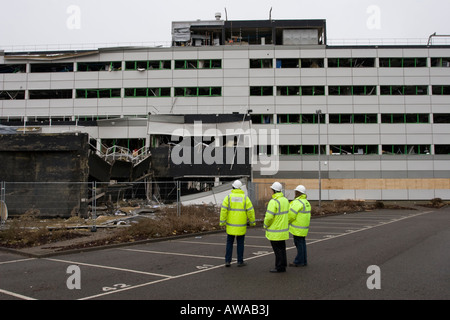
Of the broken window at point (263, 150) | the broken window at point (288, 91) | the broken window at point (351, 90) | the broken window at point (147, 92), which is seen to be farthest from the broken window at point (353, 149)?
the broken window at point (147, 92)

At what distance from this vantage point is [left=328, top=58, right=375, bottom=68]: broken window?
44.5 meters

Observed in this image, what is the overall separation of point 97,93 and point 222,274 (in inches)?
1622

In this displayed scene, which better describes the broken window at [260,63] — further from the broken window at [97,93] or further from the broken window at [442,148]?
the broken window at [442,148]

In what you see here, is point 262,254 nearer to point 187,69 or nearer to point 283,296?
point 283,296

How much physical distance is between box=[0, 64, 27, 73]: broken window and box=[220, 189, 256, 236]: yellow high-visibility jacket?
46.6 m

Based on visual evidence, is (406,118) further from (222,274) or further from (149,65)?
(222,274)

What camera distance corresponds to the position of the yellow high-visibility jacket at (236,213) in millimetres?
7984

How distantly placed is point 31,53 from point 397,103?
45.0m

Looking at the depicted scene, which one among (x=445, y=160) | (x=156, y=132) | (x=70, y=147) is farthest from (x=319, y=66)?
(x=70, y=147)

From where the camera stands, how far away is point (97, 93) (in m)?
44.3

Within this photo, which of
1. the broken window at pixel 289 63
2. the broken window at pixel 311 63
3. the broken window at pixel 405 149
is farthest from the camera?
the broken window at pixel 289 63

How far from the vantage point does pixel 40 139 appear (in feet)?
60.4

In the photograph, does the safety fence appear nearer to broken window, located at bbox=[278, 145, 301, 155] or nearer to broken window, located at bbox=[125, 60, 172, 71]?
broken window, located at bbox=[278, 145, 301, 155]

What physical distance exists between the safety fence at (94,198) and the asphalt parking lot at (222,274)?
5.91m
